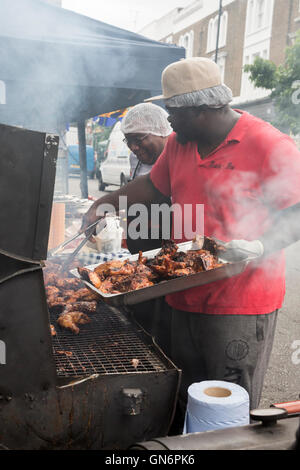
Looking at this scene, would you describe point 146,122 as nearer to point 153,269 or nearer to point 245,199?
point 245,199

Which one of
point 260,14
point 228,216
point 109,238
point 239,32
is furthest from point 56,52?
point 239,32

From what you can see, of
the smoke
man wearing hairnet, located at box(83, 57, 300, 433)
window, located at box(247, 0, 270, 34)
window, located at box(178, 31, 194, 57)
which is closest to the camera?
man wearing hairnet, located at box(83, 57, 300, 433)

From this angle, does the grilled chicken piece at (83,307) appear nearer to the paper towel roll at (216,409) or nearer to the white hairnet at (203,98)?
the paper towel roll at (216,409)

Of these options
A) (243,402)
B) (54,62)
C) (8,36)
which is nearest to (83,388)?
(243,402)

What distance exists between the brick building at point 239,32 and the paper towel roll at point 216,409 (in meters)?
23.3

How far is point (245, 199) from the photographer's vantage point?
8.13ft

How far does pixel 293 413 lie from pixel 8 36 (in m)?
4.52

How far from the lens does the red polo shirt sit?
2.35 metres

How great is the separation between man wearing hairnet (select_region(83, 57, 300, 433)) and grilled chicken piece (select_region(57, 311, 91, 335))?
636mm

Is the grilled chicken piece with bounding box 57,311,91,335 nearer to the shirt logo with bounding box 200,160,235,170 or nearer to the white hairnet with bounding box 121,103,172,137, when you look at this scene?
the shirt logo with bounding box 200,160,235,170

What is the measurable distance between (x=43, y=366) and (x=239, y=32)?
94.9 ft

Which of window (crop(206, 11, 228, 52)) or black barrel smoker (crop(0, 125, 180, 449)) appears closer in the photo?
black barrel smoker (crop(0, 125, 180, 449))

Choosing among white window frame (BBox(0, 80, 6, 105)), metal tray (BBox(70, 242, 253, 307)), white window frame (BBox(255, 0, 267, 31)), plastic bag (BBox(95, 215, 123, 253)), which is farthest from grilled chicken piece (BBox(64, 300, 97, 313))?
white window frame (BBox(255, 0, 267, 31))
